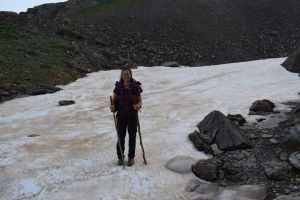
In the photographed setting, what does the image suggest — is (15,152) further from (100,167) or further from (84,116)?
(84,116)

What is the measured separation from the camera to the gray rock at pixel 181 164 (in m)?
13.1

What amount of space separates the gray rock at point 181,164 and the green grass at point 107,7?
43087mm

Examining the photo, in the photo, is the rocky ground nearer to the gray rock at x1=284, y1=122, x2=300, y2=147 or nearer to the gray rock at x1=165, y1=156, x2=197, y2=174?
the gray rock at x1=284, y1=122, x2=300, y2=147

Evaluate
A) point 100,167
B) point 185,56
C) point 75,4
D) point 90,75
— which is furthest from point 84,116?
point 75,4

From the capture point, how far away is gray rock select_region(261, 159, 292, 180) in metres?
12.3

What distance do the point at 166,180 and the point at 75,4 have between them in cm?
5276

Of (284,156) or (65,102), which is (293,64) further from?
(284,156)

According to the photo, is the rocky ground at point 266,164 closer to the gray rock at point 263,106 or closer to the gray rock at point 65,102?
the gray rock at point 263,106

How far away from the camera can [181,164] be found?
1345 cm

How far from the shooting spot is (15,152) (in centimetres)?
1520

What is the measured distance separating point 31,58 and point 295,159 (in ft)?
84.1

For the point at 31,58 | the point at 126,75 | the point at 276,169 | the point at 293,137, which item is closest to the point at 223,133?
the point at 293,137

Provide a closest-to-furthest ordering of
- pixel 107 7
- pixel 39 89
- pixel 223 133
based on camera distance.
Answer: pixel 223 133 < pixel 39 89 < pixel 107 7

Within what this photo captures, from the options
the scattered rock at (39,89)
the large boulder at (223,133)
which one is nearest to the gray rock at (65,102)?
the scattered rock at (39,89)
